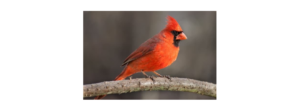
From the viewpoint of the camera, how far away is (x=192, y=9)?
3.17 meters

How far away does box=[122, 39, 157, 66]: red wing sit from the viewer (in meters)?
3.01

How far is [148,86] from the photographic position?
2.86 m

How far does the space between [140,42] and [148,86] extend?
2.12 feet

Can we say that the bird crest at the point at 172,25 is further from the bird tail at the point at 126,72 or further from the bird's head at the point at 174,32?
the bird tail at the point at 126,72

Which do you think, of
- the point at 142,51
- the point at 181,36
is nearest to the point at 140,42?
the point at 142,51

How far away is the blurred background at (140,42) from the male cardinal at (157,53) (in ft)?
0.36

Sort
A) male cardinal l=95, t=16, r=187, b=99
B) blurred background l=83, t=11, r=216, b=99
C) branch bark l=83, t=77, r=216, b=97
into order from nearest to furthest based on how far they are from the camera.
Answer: branch bark l=83, t=77, r=216, b=97 < male cardinal l=95, t=16, r=187, b=99 < blurred background l=83, t=11, r=216, b=99

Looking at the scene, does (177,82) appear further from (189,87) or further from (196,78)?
(196,78)

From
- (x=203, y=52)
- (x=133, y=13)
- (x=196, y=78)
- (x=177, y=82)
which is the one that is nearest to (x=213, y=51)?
(x=203, y=52)

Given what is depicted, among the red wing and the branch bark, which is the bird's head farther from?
the branch bark

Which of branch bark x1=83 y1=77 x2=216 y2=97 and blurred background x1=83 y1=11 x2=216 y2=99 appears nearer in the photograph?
branch bark x1=83 y1=77 x2=216 y2=97

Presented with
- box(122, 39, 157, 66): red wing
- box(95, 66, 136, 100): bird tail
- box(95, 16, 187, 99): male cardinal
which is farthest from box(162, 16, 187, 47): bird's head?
box(95, 66, 136, 100): bird tail

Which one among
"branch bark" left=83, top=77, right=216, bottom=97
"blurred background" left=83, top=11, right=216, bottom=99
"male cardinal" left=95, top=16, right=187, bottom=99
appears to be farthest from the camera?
"blurred background" left=83, top=11, right=216, bottom=99

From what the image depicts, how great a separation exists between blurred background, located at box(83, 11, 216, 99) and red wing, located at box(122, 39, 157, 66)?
13 cm
